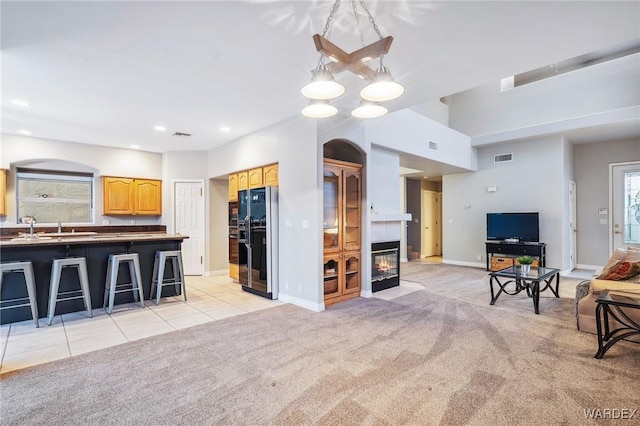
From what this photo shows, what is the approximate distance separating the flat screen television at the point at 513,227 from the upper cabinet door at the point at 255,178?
5.43 m

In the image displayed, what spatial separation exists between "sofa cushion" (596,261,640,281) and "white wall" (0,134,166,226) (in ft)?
24.7

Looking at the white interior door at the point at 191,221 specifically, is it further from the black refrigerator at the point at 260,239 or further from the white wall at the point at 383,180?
the white wall at the point at 383,180

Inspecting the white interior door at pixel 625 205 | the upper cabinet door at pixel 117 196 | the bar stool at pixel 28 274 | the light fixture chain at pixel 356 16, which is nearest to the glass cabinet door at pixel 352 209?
the light fixture chain at pixel 356 16

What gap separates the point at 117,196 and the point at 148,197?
1.82ft

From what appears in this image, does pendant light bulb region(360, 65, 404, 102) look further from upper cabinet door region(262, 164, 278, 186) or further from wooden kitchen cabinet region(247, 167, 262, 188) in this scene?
wooden kitchen cabinet region(247, 167, 262, 188)

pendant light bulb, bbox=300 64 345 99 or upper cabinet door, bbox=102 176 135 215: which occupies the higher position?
pendant light bulb, bbox=300 64 345 99

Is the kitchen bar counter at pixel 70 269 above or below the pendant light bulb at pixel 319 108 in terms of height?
below

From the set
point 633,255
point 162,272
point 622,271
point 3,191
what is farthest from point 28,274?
point 633,255

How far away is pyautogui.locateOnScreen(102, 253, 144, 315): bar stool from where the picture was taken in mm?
4055

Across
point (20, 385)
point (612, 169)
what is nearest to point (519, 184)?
point (612, 169)

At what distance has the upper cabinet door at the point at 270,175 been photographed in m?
4.91

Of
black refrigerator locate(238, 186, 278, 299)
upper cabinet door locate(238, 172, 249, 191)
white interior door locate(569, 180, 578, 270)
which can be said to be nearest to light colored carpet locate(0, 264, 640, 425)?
black refrigerator locate(238, 186, 278, 299)

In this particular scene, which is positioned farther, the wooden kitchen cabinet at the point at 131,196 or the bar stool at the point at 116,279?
the wooden kitchen cabinet at the point at 131,196

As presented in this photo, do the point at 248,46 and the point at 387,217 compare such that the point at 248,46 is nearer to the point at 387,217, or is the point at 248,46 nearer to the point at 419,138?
the point at 387,217
